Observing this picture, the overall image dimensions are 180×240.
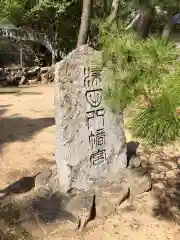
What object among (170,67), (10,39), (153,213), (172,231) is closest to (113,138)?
(153,213)

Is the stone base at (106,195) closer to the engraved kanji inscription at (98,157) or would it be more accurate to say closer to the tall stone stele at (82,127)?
the tall stone stele at (82,127)

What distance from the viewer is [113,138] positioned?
4.02 m

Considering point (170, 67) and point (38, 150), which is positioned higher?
point (170, 67)

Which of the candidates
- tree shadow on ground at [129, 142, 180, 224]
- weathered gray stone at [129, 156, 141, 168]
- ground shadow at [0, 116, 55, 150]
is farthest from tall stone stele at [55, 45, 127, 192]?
ground shadow at [0, 116, 55, 150]

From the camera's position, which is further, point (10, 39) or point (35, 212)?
point (10, 39)

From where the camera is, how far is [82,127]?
3.67 metres

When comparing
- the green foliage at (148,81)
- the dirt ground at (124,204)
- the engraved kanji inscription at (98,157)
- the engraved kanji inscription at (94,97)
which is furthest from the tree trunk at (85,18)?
the green foliage at (148,81)

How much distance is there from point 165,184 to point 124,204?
0.78 metres

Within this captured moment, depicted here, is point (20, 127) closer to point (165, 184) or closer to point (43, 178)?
point (43, 178)

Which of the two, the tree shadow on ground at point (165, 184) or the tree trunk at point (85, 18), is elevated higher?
the tree trunk at point (85, 18)

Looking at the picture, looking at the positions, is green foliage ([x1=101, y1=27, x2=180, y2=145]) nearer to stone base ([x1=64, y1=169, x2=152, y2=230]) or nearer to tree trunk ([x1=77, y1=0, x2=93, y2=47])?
stone base ([x1=64, y1=169, x2=152, y2=230])

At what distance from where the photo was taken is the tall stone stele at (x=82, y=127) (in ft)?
11.3

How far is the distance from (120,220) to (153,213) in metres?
0.43

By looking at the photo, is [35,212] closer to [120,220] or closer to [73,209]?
[73,209]
